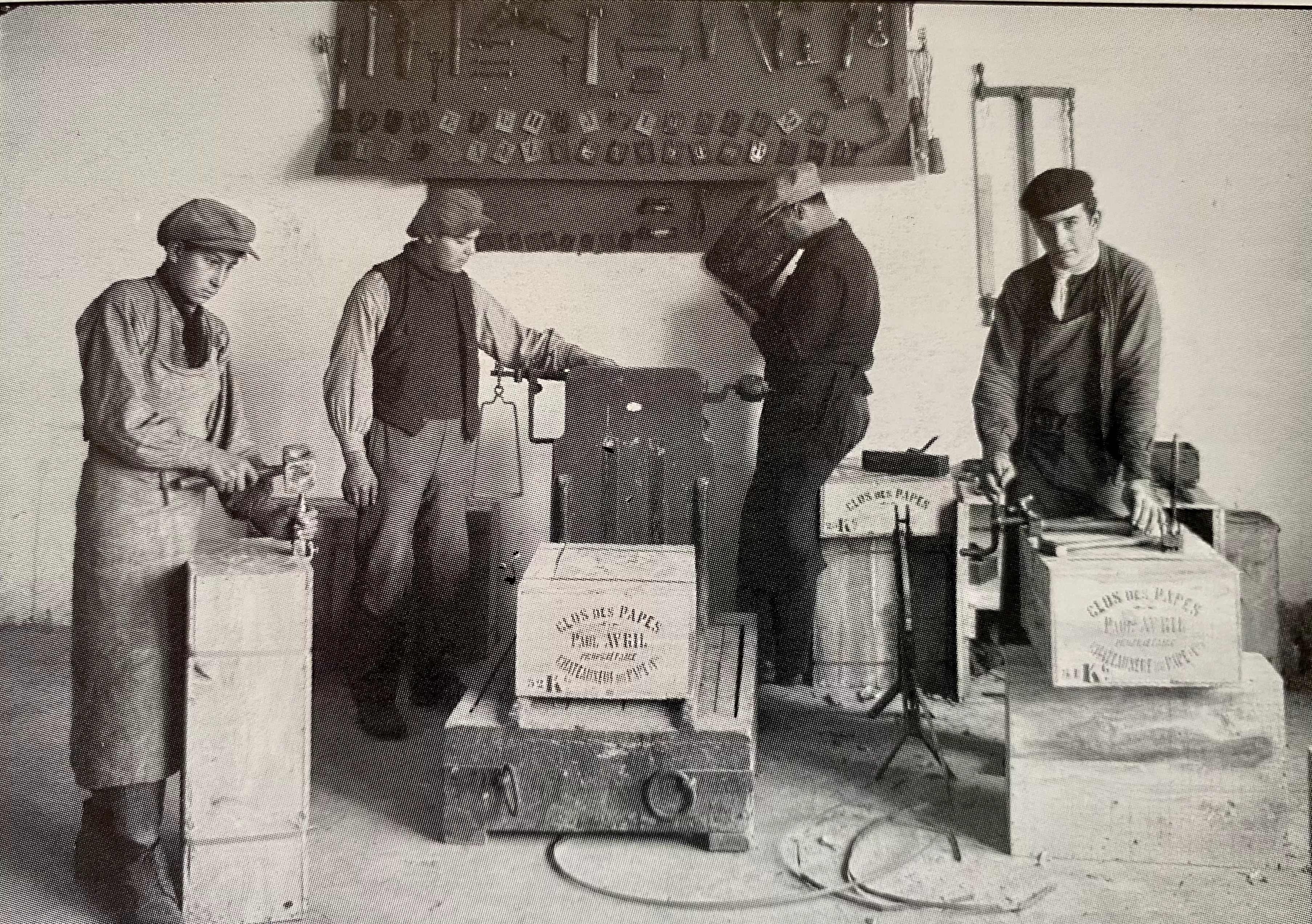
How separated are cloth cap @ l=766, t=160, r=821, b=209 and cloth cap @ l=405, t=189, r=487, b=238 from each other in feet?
3.21

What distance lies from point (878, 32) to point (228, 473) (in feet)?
7.57

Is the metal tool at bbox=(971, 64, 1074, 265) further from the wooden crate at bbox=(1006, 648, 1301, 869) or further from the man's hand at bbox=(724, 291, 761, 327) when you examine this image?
the wooden crate at bbox=(1006, 648, 1301, 869)

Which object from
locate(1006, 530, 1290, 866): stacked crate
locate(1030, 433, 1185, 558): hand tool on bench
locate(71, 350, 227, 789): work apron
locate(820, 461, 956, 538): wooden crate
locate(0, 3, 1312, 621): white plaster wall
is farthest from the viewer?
locate(820, 461, 956, 538): wooden crate

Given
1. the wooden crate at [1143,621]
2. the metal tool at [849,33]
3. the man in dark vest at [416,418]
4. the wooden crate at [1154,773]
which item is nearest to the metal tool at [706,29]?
the metal tool at [849,33]

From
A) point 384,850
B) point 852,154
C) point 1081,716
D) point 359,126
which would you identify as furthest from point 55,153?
point 1081,716

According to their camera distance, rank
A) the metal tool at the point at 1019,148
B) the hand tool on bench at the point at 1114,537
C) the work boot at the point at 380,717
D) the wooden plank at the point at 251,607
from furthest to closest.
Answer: the work boot at the point at 380,717, the metal tool at the point at 1019,148, the hand tool on bench at the point at 1114,537, the wooden plank at the point at 251,607

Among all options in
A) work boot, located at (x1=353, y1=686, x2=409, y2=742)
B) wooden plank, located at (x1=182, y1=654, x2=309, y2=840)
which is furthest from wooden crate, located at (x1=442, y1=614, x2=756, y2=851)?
work boot, located at (x1=353, y1=686, x2=409, y2=742)

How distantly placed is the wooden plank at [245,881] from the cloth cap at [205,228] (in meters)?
1.36

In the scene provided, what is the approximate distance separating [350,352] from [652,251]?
1049mm

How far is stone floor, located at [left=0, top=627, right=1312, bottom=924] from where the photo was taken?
260cm

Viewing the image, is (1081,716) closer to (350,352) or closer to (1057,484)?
(1057,484)

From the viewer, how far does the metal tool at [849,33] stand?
3.45 metres

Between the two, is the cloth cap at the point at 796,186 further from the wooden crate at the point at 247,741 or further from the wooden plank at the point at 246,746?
the wooden plank at the point at 246,746

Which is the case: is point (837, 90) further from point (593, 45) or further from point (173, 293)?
point (173, 293)
